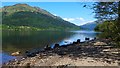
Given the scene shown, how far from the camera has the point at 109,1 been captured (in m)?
13.3

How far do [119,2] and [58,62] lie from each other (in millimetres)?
9026

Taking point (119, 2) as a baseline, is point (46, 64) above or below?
below

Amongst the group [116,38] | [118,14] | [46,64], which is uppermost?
[118,14]

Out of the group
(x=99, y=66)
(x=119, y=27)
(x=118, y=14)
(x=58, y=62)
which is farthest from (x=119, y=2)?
(x=58, y=62)

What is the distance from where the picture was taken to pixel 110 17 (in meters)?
13.3

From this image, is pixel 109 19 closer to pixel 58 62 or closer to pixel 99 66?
pixel 99 66

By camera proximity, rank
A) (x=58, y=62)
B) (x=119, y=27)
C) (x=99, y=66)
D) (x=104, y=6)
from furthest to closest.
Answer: (x=58, y=62)
(x=99, y=66)
(x=104, y=6)
(x=119, y=27)

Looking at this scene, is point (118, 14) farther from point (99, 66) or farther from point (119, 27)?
point (99, 66)

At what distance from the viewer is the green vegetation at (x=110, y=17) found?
38.9 ft

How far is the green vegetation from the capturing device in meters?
11.9

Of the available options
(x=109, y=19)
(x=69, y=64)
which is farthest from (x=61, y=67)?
(x=109, y=19)

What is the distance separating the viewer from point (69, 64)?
18.4 metres

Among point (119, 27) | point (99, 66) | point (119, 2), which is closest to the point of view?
point (119, 27)

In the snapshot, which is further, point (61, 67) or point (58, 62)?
point (58, 62)
